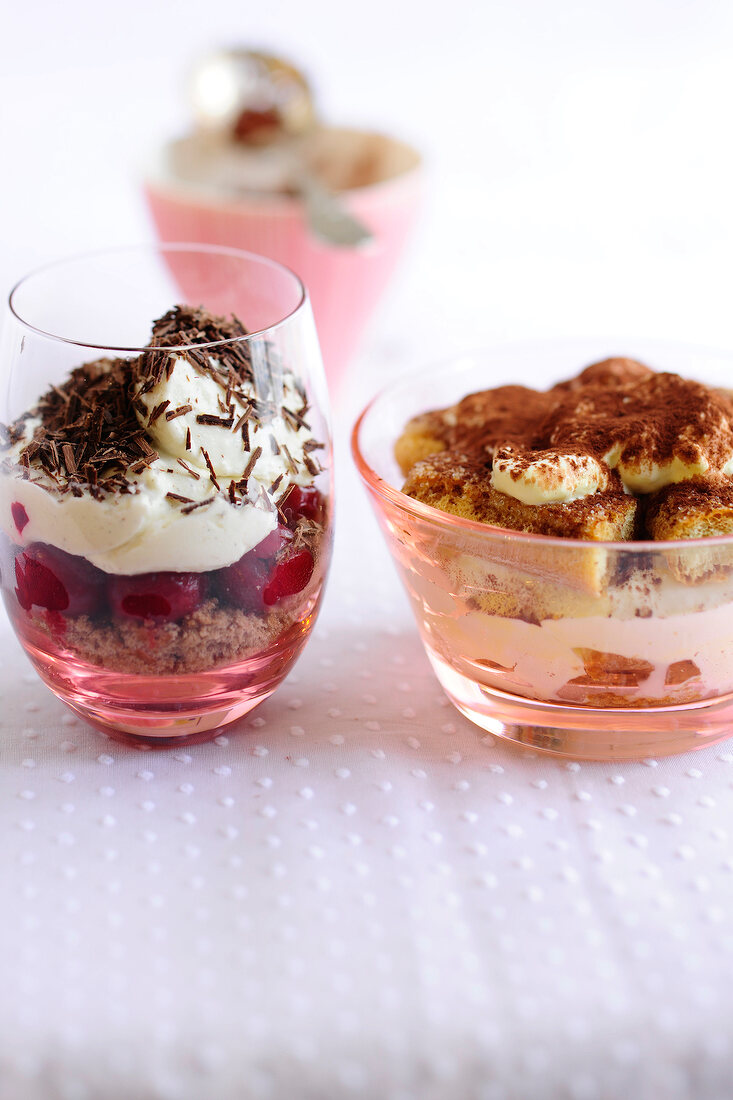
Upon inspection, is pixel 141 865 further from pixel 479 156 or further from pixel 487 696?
pixel 479 156

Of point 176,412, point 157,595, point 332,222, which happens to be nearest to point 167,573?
point 157,595

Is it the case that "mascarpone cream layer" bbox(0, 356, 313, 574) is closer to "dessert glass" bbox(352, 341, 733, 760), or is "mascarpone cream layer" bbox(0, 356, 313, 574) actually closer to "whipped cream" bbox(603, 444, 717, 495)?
"dessert glass" bbox(352, 341, 733, 760)

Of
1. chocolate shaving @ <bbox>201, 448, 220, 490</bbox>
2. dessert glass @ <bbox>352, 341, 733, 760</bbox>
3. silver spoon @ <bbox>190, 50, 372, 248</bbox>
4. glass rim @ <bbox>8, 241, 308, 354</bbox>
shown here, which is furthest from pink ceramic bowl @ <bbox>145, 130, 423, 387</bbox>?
chocolate shaving @ <bbox>201, 448, 220, 490</bbox>

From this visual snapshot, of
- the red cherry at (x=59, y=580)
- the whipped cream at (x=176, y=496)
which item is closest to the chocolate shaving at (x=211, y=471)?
the whipped cream at (x=176, y=496)

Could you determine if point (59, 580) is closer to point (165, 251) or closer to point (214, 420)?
point (214, 420)


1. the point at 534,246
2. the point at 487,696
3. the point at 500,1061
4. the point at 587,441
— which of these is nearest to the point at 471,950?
the point at 500,1061

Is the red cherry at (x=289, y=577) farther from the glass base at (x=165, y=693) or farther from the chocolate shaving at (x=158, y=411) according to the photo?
the chocolate shaving at (x=158, y=411)
